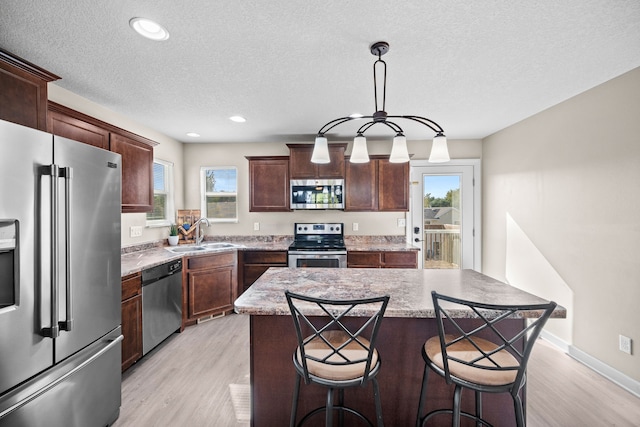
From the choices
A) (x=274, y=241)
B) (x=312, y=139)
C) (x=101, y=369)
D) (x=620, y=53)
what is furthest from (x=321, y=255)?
(x=620, y=53)

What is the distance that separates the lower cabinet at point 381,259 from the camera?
3873 millimetres

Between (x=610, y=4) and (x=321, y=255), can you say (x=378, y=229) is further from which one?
(x=610, y=4)

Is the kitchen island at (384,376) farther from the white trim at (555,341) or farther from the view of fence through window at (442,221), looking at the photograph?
→ the view of fence through window at (442,221)

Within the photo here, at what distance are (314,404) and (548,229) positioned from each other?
296cm

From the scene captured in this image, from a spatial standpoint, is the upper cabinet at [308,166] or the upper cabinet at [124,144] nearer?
the upper cabinet at [124,144]

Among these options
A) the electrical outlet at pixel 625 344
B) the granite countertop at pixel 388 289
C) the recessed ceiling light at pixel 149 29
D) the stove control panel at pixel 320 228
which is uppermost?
the recessed ceiling light at pixel 149 29

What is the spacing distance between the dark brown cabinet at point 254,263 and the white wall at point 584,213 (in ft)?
9.75

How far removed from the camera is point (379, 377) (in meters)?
1.65

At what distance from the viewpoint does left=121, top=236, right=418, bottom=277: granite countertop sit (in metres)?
2.75

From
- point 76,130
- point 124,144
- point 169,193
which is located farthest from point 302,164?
point 76,130

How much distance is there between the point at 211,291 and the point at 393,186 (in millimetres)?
2770

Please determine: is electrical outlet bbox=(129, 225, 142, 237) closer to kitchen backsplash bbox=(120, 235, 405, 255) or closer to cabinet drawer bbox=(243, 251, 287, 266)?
kitchen backsplash bbox=(120, 235, 405, 255)

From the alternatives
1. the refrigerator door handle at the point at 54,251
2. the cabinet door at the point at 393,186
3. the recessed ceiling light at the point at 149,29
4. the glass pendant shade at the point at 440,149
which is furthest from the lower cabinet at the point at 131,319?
the cabinet door at the point at 393,186

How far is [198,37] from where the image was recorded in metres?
1.80
